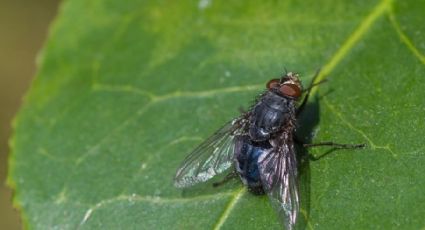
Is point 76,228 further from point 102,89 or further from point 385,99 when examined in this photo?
point 385,99

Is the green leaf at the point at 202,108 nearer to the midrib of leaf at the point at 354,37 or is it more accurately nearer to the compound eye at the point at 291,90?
the midrib of leaf at the point at 354,37

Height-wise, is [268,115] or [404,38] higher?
[404,38]

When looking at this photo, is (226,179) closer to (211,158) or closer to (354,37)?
(211,158)

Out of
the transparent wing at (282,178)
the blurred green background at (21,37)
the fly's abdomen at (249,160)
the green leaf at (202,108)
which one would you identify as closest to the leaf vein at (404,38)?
the green leaf at (202,108)

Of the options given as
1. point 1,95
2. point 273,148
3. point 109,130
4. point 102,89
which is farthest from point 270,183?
point 1,95

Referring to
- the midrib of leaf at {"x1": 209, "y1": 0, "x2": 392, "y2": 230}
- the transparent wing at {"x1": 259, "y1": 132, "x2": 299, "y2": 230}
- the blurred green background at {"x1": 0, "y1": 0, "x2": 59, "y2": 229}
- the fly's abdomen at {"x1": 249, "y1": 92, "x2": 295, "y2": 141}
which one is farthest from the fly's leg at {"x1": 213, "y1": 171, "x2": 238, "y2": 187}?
the blurred green background at {"x1": 0, "y1": 0, "x2": 59, "y2": 229}

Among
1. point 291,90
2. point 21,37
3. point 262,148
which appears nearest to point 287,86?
point 291,90

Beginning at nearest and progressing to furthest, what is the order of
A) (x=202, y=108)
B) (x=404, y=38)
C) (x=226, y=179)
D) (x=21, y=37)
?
1. (x=226, y=179)
2. (x=404, y=38)
3. (x=202, y=108)
4. (x=21, y=37)

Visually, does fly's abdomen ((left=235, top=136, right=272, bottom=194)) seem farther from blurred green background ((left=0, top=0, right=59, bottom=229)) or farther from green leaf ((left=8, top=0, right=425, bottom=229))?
blurred green background ((left=0, top=0, right=59, bottom=229))
